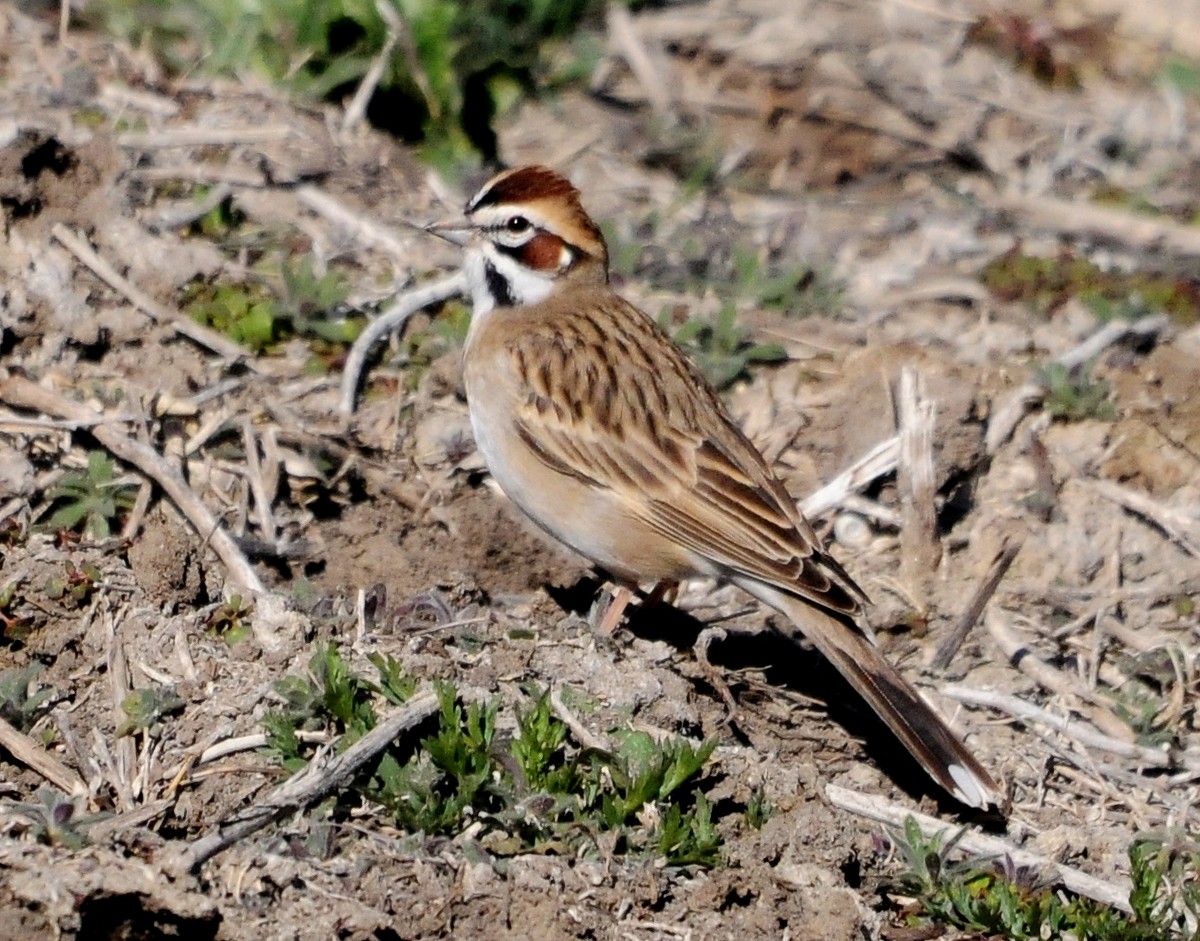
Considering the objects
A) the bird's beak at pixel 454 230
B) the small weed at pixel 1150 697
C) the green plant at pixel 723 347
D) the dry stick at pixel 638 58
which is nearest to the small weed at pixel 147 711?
the bird's beak at pixel 454 230

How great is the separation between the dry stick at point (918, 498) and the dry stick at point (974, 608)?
0.22 metres

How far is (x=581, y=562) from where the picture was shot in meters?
7.37

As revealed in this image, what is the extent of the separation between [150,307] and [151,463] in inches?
42.1

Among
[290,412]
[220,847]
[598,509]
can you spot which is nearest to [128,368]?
[290,412]

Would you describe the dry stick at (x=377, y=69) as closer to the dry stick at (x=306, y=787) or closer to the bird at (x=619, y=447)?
the bird at (x=619, y=447)

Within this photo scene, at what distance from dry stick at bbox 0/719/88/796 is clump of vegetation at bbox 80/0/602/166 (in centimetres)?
441

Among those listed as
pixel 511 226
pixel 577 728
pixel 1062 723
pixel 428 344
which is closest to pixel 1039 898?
pixel 1062 723

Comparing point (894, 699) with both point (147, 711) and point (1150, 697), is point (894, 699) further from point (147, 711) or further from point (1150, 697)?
point (147, 711)

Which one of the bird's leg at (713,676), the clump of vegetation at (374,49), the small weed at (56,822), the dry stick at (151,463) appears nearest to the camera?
the small weed at (56,822)

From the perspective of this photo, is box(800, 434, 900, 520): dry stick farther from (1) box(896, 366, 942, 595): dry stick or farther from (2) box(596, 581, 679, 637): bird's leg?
(2) box(596, 581, 679, 637): bird's leg

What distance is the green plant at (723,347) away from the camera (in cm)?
790

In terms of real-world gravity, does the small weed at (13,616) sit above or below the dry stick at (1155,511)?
above

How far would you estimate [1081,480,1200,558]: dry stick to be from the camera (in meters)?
7.48

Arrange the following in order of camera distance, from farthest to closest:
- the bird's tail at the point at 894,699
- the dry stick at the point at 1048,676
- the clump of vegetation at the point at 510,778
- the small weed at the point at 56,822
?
1. the dry stick at the point at 1048,676
2. the bird's tail at the point at 894,699
3. the clump of vegetation at the point at 510,778
4. the small weed at the point at 56,822
